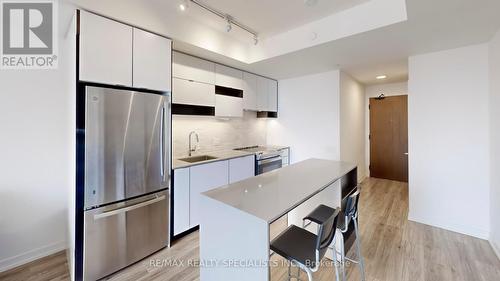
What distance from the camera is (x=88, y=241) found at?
5.99ft

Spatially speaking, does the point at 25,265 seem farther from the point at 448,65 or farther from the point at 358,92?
the point at 358,92

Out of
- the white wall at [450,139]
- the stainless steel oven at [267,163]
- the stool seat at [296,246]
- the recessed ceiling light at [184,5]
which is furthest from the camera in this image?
the stainless steel oven at [267,163]

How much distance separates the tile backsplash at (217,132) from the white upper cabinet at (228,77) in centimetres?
63

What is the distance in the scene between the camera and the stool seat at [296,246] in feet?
4.31

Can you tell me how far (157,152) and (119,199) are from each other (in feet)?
1.83

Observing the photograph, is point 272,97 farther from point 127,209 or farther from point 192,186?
point 127,209

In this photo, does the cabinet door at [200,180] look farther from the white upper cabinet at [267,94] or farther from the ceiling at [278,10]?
the ceiling at [278,10]

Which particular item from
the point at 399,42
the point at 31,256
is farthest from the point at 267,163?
the point at 31,256

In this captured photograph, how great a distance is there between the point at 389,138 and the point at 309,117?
8.11 ft

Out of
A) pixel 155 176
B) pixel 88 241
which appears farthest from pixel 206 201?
pixel 88 241

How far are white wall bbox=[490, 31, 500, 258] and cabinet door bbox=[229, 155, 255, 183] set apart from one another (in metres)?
2.91

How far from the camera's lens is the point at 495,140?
91.4 inches

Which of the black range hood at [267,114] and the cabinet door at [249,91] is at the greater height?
the cabinet door at [249,91]

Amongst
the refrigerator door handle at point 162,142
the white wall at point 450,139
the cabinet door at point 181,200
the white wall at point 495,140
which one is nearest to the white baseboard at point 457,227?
the white wall at point 450,139
